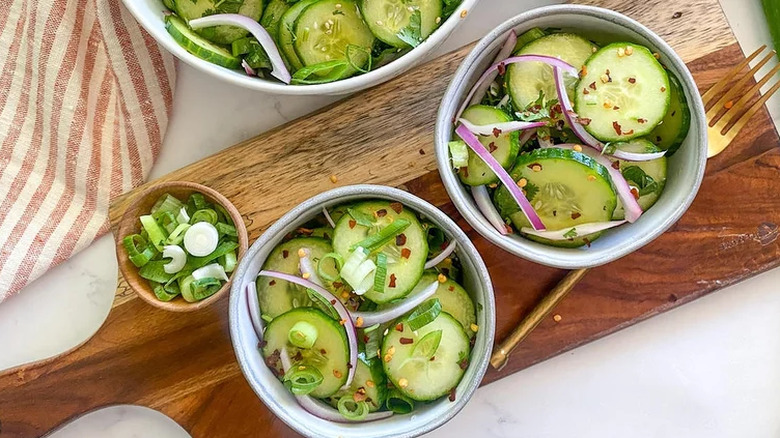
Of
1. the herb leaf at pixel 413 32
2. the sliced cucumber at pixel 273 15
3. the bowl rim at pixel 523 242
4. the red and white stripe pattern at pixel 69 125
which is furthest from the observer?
the red and white stripe pattern at pixel 69 125

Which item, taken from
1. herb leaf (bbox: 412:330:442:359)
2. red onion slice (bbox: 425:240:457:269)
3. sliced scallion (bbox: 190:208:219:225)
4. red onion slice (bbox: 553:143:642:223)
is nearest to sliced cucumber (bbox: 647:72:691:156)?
red onion slice (bbox: 553:143:642:223)

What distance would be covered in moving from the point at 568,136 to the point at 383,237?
412 mm

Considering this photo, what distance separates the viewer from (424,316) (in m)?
1.47

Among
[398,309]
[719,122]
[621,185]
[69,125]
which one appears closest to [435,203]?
[398,309]

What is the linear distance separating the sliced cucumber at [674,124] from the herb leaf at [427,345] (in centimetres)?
56

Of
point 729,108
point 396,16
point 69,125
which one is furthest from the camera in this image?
point 69,125

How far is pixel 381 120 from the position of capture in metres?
1.72

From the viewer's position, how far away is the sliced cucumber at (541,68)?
59.9 inches

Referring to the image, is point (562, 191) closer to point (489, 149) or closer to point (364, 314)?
point (489, 149)

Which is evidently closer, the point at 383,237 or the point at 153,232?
the point at 383,237

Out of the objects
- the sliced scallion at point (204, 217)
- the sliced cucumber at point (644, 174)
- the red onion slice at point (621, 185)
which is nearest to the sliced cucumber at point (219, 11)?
the sliced scallion at point (204, 217)

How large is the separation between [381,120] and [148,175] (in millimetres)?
578

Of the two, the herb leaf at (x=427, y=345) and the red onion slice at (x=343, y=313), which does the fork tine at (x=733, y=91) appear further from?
the red onion slice at (x=343, y=313)

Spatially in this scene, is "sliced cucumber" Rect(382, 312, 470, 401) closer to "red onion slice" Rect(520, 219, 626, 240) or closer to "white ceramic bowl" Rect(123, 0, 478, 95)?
"red onion slice" Rect(520, 219, 626, 240)
